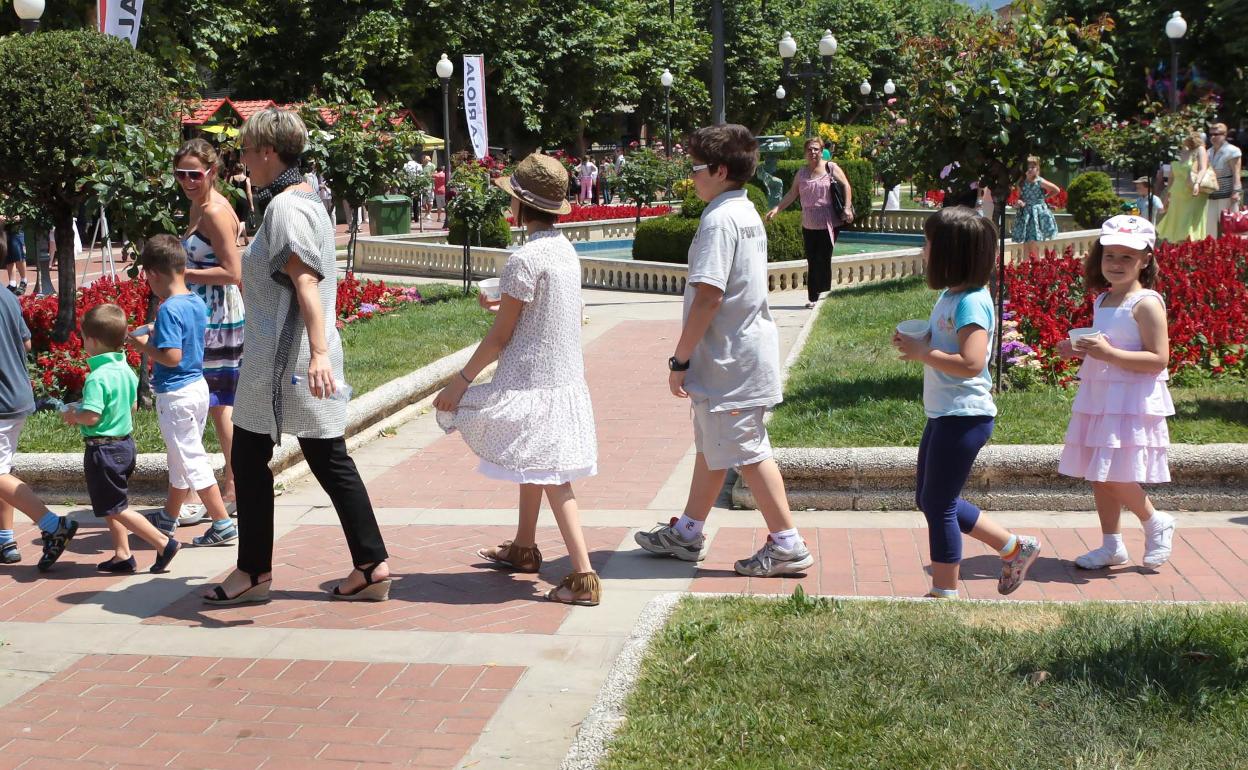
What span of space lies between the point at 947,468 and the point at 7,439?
3873 mm

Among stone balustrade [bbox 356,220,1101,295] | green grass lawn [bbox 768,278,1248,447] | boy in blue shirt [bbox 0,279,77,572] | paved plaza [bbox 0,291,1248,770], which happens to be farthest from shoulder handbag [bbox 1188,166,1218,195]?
boy in blue shirt [bbox 0,279,77,572]

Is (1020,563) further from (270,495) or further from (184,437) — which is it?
(184,437)

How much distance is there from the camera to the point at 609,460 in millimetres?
7750

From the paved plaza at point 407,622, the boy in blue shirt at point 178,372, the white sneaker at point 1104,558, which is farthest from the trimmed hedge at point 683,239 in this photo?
the white sneaker at point 1104,558

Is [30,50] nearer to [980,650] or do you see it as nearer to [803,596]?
[803,596]

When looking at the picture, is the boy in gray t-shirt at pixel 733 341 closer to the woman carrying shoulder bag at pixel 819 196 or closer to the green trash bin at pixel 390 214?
the woman carrying shoulder bag at pixel 819 196

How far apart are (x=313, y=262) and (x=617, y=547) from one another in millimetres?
1990

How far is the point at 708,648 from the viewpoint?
438 centimetres

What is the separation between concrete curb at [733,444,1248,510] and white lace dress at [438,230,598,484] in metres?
1.75

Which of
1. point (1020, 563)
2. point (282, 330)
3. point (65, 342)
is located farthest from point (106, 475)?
point (65, 342)

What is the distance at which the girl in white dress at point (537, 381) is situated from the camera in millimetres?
5027

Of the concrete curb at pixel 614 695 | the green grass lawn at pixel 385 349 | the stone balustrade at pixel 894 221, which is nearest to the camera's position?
the concrete curb at pixel 614 695

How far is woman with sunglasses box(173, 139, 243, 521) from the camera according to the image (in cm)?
600

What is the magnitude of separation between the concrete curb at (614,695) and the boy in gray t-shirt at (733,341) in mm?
711
